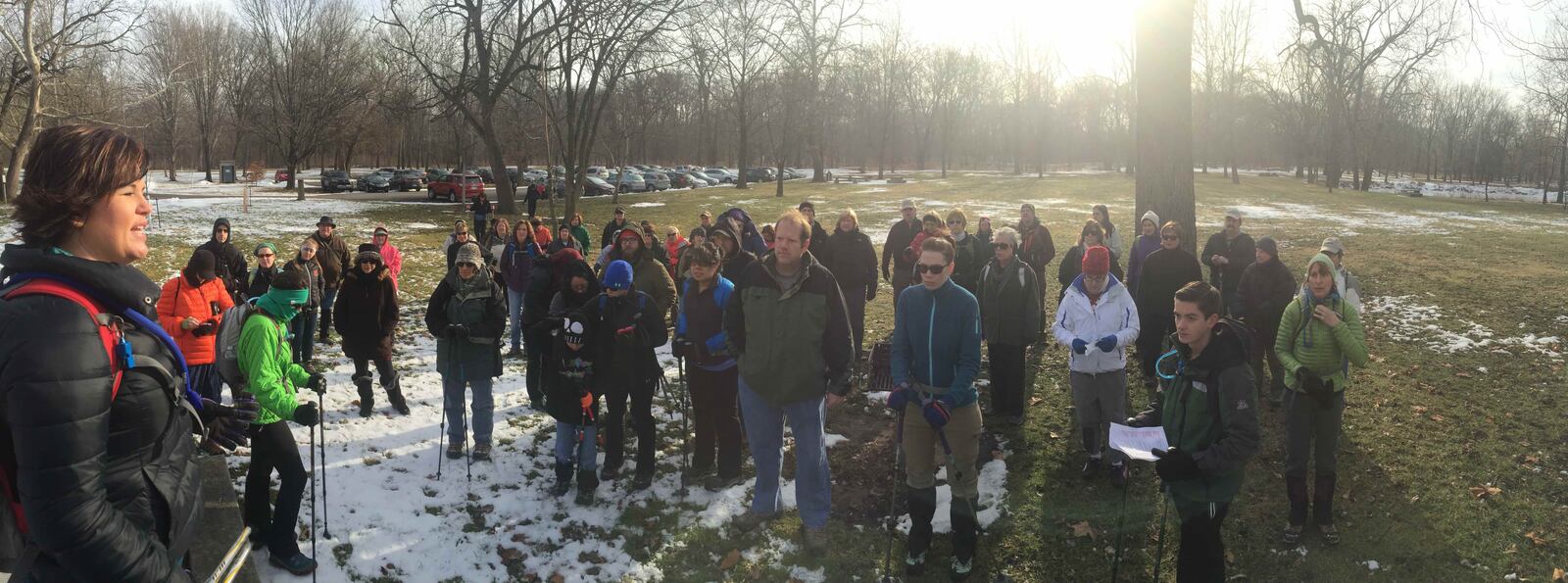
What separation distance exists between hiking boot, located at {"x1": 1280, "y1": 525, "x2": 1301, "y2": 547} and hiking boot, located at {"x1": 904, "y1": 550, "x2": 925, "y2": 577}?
8.05ft

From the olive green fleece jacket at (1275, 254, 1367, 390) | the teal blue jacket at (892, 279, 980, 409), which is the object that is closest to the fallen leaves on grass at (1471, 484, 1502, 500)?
A: the olive green fleece jacket at (1275, 254, 1367, 390)

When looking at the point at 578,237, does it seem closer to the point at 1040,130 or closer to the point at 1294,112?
the point at 1040,130

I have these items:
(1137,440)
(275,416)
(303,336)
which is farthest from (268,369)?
(303,336)

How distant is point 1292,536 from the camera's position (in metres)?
5.28

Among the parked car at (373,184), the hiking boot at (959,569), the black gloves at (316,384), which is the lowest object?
the hiking boot at (959,569)

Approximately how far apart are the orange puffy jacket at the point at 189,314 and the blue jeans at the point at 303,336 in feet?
8.06

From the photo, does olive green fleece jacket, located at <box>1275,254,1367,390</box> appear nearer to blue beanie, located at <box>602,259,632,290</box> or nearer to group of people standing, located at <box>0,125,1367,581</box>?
group of people standing, located at <box>0,125,1367,581</box>

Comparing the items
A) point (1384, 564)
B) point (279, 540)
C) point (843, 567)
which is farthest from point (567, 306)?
point (1384, 564)

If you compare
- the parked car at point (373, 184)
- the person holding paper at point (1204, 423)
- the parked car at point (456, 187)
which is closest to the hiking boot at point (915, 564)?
the person holding paper at point (1204, 423)

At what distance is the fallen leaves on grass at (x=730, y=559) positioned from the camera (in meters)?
5.04

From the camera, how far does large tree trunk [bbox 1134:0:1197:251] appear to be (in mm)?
10641

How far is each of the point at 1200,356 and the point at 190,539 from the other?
4.20 meters

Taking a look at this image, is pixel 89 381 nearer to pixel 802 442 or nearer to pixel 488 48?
pixel 802 442

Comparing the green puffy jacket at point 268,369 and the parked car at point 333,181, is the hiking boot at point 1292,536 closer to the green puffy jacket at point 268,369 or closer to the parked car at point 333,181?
the green puffy jacket at point 268,369
